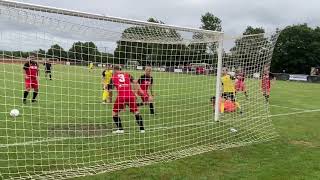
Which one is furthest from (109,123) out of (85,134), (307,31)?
(307,31)

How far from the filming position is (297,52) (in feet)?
284

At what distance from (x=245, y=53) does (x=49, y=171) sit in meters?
6.53

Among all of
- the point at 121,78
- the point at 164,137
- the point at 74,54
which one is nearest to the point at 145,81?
the point at 121,78

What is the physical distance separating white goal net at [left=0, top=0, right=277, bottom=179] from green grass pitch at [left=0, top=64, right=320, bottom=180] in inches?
1.4

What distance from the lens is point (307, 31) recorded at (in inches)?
3610

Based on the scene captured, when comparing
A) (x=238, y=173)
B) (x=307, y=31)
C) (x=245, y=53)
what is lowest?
(x=238, y=173)

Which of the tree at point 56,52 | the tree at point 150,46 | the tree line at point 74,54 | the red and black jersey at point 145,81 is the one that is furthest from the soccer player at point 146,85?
the tree at point 56,52

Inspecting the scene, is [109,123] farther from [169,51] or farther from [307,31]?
[307,31]

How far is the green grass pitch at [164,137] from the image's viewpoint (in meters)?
8.07

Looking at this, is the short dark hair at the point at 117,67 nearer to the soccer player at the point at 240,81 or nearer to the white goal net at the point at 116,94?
the white goal net at the point at 116,94

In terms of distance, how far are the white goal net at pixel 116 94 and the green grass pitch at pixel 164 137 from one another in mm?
35

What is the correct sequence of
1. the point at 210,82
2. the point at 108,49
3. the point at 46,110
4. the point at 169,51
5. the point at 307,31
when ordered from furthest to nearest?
the point at 307,31 → the point at 46,110 → the point at 210,82 → the point at 169,51 → the point at 108,49

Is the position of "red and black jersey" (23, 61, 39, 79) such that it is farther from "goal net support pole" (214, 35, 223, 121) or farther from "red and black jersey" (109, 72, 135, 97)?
"goal net support pole" (214, 35, 223, 121)

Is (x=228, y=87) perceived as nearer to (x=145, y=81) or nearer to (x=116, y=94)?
(x=145, y=81)
